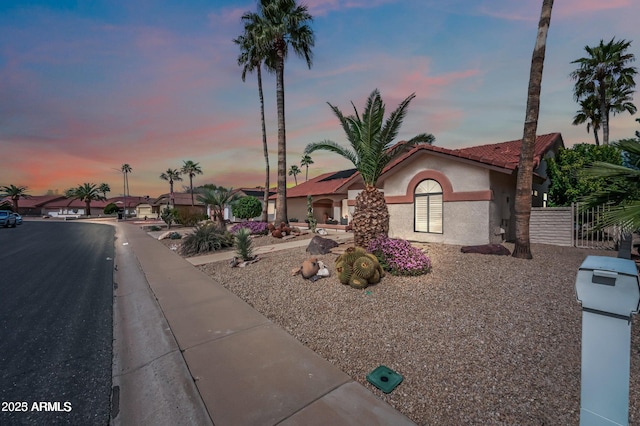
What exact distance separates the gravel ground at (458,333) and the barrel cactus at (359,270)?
0.65ft

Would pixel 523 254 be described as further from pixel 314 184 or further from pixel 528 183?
pixel 314 184

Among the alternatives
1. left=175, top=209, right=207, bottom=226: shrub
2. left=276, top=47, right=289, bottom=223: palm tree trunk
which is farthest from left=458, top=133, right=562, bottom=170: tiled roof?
left=175, top=209, right=207, bottom=226: shrub

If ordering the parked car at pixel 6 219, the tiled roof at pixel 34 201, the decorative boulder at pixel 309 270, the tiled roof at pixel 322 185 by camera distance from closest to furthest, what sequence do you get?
the decorative boulder at pixel 309 270 → the tiled roof at pixel 322 185 → the parked car at pixel 6 219 → the tiled roof at pixel 34 201

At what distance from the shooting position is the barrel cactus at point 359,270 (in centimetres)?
634

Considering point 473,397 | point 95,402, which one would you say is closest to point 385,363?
point 473,397

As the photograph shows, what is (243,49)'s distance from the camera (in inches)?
881

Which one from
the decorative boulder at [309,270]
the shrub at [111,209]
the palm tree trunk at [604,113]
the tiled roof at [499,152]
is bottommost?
the decorative boulder at [309,270]

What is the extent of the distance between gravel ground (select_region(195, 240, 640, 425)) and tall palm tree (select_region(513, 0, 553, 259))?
1.23 meters

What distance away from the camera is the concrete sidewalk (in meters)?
2.77

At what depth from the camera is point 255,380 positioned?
10.9 ft

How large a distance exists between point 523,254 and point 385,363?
745 centimetres

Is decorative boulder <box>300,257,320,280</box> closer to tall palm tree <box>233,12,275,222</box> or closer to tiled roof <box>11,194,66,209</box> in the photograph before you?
tall palm tree <box>233,12,275,222</box>

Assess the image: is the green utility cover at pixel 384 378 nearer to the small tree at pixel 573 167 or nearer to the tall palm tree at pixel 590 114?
the small tree at pixel 573 167

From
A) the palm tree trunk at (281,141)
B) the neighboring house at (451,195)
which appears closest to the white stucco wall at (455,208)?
the neighboring house at (451,195)
